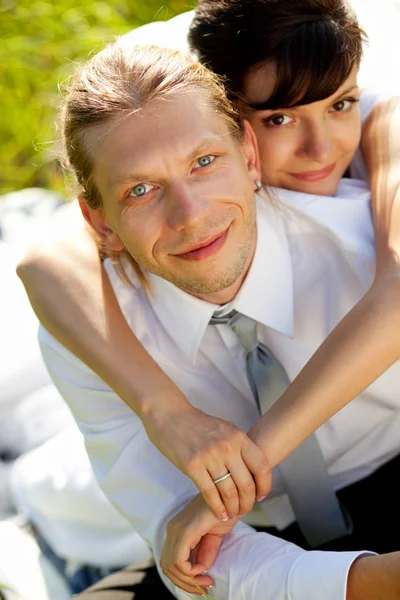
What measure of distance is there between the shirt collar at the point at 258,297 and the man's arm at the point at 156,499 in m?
0.26

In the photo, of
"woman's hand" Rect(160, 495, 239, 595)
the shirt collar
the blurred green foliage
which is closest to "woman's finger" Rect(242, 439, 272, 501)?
"woman's hand" Rect(160, 495, 239, 595)

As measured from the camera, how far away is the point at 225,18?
2455 mm

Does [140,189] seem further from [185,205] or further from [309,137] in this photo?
[309,137]

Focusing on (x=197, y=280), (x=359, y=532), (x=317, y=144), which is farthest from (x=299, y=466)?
(x=317, y=144)

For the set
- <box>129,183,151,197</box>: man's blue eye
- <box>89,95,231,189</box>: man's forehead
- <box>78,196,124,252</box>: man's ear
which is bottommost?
<box>78,196,124,252</box>: man's ear

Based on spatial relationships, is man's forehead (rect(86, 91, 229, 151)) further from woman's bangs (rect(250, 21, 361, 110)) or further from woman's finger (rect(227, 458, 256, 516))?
woman's finger (rect(227, 458, 256, 516))

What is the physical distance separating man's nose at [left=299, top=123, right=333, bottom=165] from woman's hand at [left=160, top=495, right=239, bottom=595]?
3.19 ft

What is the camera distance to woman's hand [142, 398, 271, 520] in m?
2.00

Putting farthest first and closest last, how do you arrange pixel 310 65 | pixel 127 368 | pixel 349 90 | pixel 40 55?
pixel 40 55
pixel 349 90
pixel 310 65
pixel 127 368

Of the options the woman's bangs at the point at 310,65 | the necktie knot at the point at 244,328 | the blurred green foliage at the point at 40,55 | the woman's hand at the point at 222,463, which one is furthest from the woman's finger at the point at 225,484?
the blurred green foliage at the point at 40,55

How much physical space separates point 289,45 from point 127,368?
37.5 inches

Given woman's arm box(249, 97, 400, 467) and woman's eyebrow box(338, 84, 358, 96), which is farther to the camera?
woman's eyebrow box(338, 84, 358, 96)

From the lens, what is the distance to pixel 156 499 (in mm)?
2285

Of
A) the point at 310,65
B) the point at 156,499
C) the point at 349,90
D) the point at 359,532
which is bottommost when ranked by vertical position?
the point at 359,532
